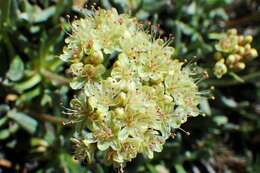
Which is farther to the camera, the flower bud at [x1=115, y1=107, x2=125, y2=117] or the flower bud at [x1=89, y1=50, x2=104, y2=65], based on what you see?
the flower bud at [x1=89, y1=50, x2=104, y2=65]

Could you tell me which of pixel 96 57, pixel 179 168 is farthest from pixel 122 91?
pixel 179 168

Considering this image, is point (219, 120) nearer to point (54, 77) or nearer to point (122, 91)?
point (54, 77)

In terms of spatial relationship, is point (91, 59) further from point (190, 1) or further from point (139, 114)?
point (190, 1)

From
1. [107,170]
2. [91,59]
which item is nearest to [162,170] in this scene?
[107,170]

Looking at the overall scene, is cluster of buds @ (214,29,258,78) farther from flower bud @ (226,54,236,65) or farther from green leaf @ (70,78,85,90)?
green leaf @ (70,78,85,90)

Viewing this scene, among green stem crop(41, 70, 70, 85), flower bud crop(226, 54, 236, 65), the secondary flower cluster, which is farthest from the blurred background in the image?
the secondary flower cluster
